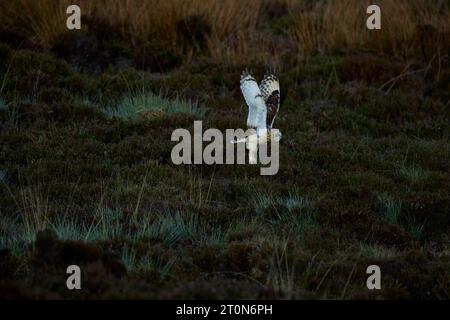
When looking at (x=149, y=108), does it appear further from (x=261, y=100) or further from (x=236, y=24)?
(x=236, y=24)

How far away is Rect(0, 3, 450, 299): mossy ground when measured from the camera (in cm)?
622

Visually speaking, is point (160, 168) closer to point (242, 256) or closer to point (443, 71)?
point (242, 256)

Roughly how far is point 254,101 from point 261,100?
0.08 m

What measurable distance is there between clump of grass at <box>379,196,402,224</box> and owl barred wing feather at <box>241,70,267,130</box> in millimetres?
1387

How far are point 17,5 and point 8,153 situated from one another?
499 cm

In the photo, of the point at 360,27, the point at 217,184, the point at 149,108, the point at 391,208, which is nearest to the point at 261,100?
the point at 217,184

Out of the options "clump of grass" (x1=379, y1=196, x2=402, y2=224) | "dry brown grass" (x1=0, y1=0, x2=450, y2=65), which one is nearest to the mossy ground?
"clump of grass" (x1=379, y1=196, x2=402, y2=224)

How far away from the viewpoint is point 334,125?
11.1m

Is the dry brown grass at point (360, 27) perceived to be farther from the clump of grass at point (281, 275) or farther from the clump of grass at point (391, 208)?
the clump of grass at point (281, 275)

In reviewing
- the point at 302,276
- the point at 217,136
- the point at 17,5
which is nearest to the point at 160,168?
the point at 217,136

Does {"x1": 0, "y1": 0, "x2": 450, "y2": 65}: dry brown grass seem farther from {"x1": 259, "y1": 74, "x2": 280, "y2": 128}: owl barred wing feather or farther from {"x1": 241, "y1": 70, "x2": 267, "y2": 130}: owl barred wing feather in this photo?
{"x1": 241, "y1": 70, "x2": 267, "y2": 130}: owl barred wing feather

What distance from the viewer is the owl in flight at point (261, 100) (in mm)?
8375

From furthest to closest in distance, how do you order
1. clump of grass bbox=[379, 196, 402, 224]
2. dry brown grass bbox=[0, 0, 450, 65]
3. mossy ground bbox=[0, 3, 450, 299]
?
dry brown grass bbox=[0, 0, 450, 65], clump of grass bbox=[379, 196, 402, 224], mossy ground bbox=[0, 3, 450, 299]

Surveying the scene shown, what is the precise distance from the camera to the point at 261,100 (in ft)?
27.7
